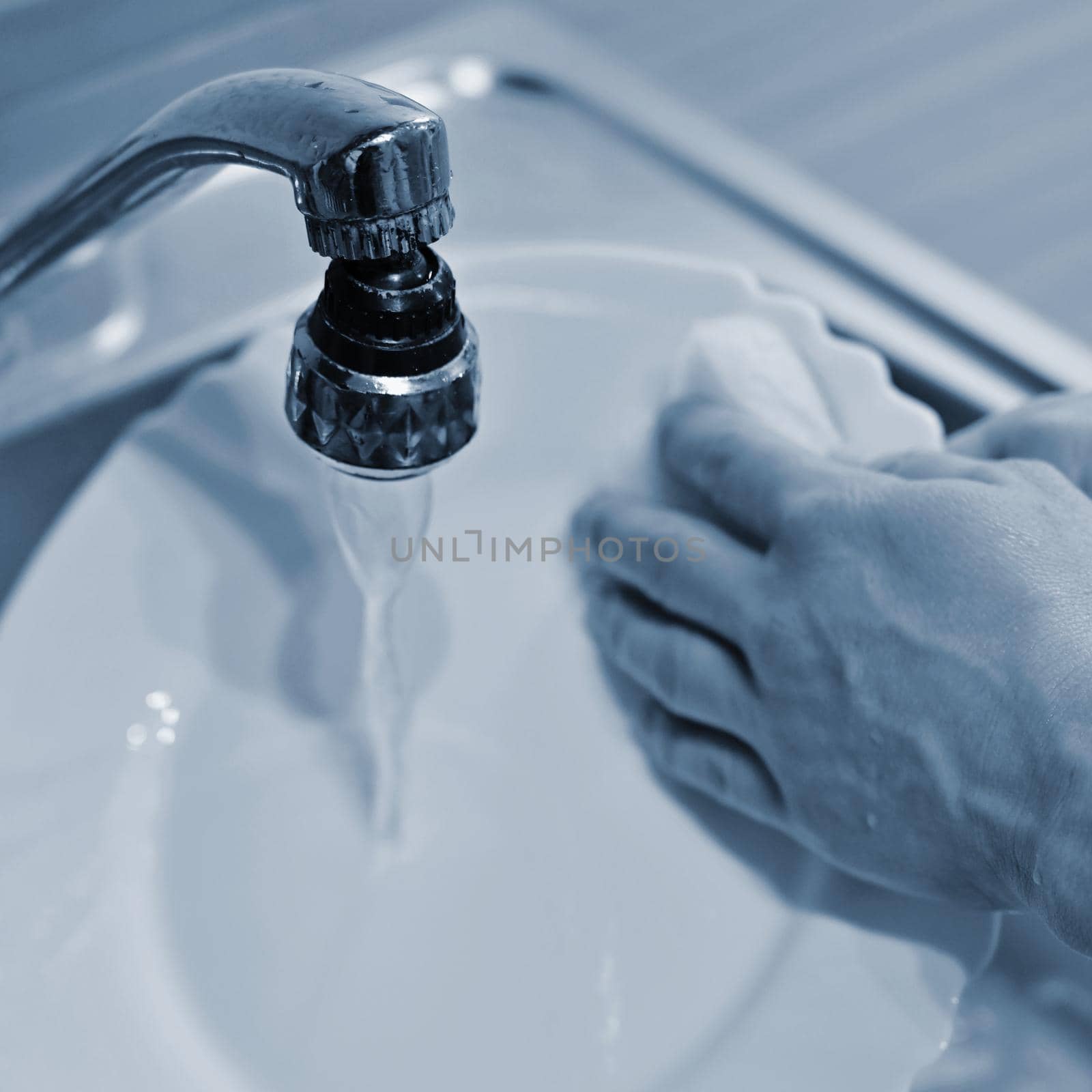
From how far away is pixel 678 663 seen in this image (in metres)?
0.49

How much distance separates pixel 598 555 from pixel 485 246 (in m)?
0.17

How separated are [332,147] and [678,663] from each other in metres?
0.26

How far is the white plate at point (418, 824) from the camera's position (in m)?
0.42

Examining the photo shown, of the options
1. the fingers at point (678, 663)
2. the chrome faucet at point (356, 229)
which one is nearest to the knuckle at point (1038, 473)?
the fingers at point (678, 663)

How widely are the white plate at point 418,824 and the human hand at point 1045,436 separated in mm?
23

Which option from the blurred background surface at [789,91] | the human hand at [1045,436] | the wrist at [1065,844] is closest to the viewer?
the wrist at [1065,844]

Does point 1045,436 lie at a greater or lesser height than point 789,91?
lesser

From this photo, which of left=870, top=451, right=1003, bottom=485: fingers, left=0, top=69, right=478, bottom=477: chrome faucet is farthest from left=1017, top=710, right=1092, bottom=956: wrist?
left=0, top=69, right=478, bottom=477: chrome faucet

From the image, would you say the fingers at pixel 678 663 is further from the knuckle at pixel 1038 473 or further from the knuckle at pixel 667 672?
the knuckle at pixel 1038 473

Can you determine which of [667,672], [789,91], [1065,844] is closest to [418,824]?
[667,672]

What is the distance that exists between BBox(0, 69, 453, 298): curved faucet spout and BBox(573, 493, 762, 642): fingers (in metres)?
0.21

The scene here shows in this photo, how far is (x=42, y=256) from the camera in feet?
1.29

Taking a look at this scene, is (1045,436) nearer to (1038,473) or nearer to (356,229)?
(1038,473)

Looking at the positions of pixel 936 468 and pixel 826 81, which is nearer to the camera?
pixel 936 468
